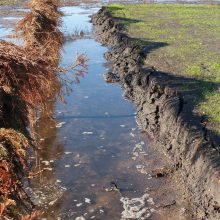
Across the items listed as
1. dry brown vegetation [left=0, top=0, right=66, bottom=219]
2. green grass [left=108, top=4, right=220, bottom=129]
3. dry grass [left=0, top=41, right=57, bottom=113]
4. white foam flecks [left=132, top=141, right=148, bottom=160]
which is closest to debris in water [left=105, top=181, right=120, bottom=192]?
white foam flecks [left=132, top=141, right=148, bottom=160]

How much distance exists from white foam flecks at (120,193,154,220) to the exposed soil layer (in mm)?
1385

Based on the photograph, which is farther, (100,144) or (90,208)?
(100,144)

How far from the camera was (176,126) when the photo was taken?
47.2ft

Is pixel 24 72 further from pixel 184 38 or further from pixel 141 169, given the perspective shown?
pixel 184 38

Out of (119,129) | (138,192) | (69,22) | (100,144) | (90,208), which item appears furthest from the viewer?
(69,22)

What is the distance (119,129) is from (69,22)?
26.7m

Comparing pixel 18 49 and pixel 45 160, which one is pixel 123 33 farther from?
pixel 18 49

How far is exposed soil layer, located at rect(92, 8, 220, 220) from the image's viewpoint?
11.2 m

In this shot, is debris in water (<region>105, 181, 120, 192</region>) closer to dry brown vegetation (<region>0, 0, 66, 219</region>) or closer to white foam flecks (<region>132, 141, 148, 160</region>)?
white foam flecks (<region>132, 141, 148, 160</region>)

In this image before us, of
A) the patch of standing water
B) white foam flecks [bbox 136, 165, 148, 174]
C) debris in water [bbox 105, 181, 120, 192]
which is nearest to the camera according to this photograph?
the patch of standing water

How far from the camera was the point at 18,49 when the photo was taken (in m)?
8.10

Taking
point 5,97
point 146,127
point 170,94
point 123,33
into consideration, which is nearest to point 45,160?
point 146,127

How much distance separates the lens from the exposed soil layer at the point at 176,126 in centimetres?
1121

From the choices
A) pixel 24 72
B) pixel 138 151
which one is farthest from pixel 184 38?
pixel 24 72
